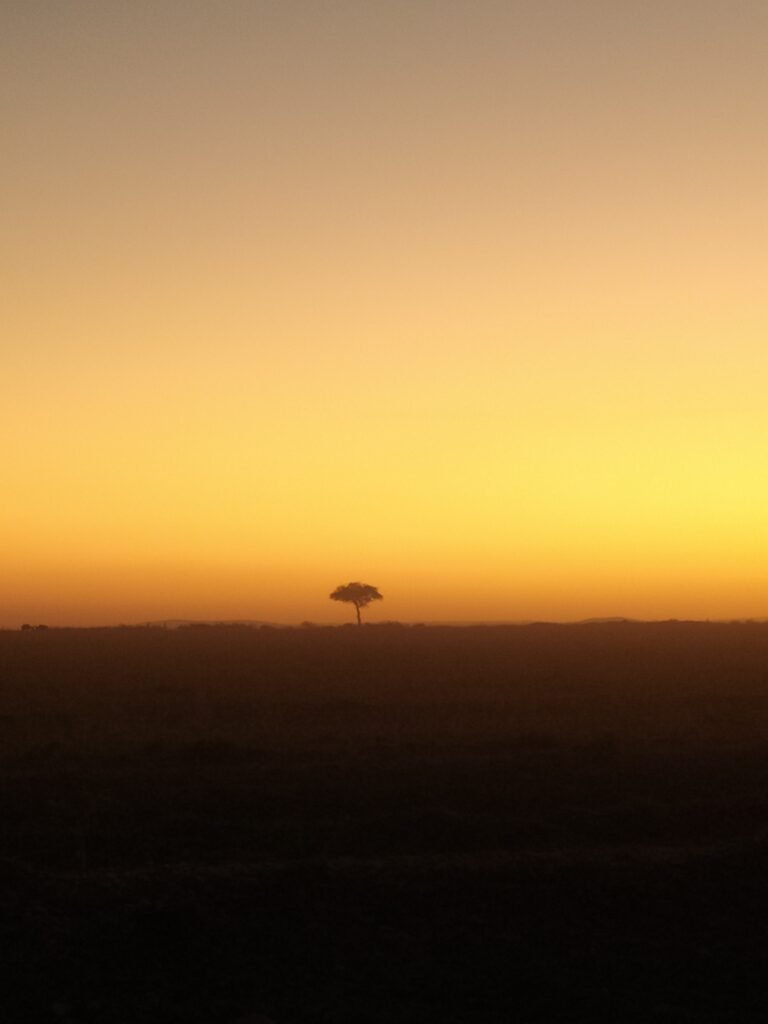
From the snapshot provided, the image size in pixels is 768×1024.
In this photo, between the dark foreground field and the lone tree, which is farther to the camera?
the lone tree

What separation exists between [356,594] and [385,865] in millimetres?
106243

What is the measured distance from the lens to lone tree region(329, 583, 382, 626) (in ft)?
396

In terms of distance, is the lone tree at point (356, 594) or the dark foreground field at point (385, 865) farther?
the lone tree at point (356, 594)

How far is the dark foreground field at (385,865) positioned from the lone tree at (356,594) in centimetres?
8886

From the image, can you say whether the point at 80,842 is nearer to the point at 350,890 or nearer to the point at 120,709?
the point at 350,890

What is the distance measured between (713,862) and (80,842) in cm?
838

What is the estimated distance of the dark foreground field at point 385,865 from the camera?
1077 cm

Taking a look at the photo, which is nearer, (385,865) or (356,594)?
(385,865)

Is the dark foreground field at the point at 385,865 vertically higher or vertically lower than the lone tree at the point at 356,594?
lower

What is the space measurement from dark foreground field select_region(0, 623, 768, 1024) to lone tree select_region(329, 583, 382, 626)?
88859 mm

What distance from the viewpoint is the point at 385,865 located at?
47.6ft

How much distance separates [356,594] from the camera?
4749 inches

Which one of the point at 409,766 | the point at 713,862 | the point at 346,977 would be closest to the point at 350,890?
the point at 346,977

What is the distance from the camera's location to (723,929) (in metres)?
12.6
